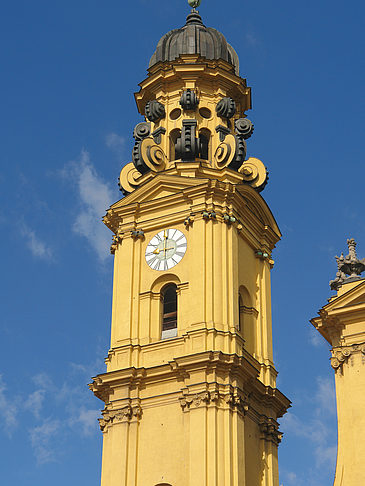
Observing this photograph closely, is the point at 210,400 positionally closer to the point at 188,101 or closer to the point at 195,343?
the point at 195,343

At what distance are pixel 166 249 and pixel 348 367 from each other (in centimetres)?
945

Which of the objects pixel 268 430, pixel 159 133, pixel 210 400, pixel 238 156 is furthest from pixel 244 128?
pixel 210 400

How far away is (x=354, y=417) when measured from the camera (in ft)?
93.2

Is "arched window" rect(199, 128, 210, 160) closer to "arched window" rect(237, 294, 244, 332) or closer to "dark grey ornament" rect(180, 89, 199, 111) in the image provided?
"dark grey ornament" rect(180, 89, 199, 111)

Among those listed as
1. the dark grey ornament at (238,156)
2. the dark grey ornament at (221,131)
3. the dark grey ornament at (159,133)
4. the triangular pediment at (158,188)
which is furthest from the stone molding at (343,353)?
the dark grey ornament at (159,133)

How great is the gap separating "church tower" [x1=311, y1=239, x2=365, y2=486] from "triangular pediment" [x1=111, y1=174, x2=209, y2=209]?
26.4ft

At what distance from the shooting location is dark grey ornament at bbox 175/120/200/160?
3856 centimetres

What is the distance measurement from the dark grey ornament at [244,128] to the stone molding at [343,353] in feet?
41.4

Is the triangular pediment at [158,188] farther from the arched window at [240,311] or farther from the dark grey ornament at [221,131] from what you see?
the arched window at [240,311]

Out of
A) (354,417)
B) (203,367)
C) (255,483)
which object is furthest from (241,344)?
(354,417)

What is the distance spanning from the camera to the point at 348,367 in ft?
95.6

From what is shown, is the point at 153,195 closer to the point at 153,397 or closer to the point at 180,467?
the point at 153,397

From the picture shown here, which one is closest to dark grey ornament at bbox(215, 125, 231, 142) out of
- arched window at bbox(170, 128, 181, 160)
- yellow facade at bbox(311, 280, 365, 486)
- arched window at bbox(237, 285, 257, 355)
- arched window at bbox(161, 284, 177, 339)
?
arched window at bbox(170, 128, 181, 160)

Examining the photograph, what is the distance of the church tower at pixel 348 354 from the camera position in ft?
91.9
